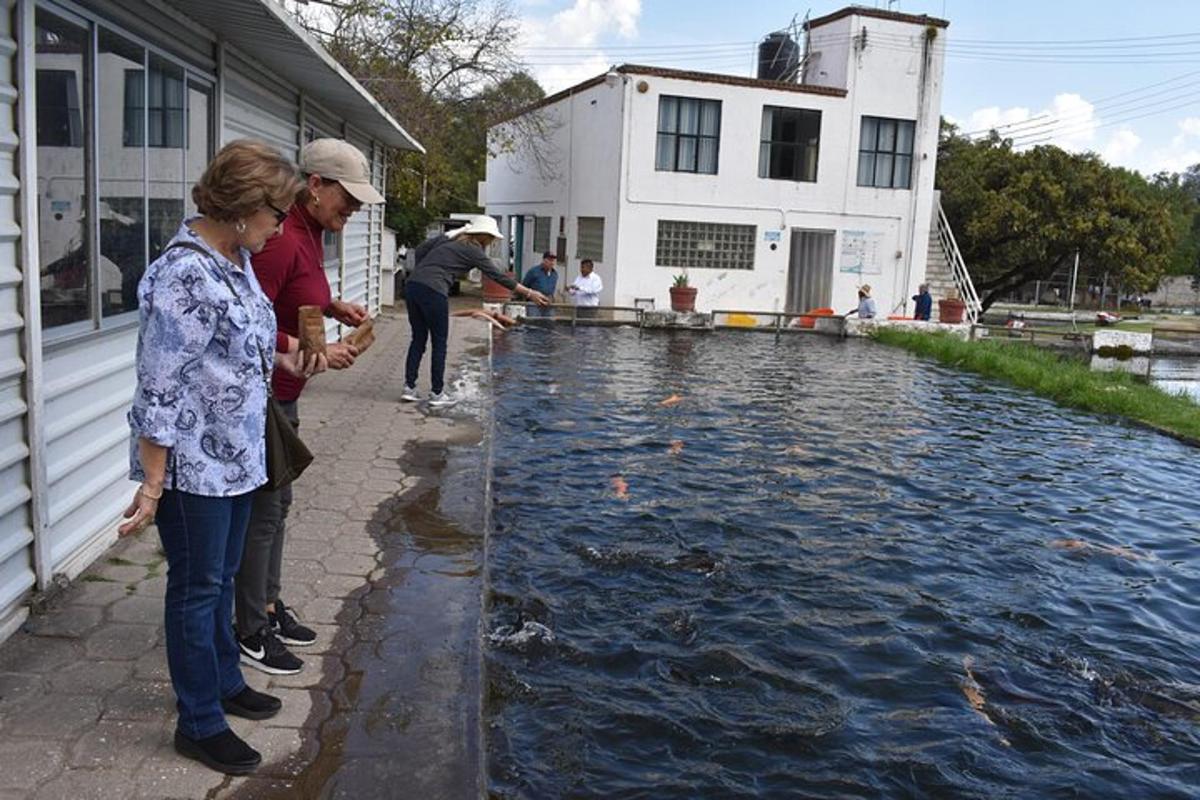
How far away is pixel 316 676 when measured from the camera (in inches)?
164

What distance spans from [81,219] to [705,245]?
25.6 meters

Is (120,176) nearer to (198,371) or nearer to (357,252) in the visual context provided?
(198,371)

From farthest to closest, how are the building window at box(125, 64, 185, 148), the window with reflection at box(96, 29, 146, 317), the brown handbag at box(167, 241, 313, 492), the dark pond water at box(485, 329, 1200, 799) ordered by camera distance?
the building window at box(125, 64, 185, 148) → the window with reflection at box(96, 29, 146, 317) → the dark pond water at box(485, 329, 1200, 799) → the brown handbag at box(167, 241, 313, 492)

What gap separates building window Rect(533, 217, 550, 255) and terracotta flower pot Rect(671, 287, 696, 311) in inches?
381

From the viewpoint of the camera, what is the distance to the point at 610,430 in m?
11.3

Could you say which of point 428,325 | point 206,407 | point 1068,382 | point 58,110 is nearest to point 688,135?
point 1068,382

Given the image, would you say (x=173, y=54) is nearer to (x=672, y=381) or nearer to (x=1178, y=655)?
(x=1178, y=655)

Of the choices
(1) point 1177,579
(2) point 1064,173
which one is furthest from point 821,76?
(1) point 1177,579

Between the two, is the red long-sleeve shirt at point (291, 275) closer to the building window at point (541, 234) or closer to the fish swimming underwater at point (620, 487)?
the fish swimming underwater at point (620, 487)

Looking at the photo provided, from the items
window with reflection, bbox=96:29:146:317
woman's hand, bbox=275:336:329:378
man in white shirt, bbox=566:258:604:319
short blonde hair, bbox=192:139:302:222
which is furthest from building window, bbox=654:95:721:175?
short blonde hair, bbox=192:139:302:222

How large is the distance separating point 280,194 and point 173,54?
4.02 meters

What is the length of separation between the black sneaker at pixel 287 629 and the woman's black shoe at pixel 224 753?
955 mm

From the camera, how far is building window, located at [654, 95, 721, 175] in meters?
29.0

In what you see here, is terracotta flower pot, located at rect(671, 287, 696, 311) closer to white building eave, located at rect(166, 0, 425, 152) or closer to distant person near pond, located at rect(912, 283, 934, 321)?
distant person near pond, located at rect(912, 283, 934, 321)
